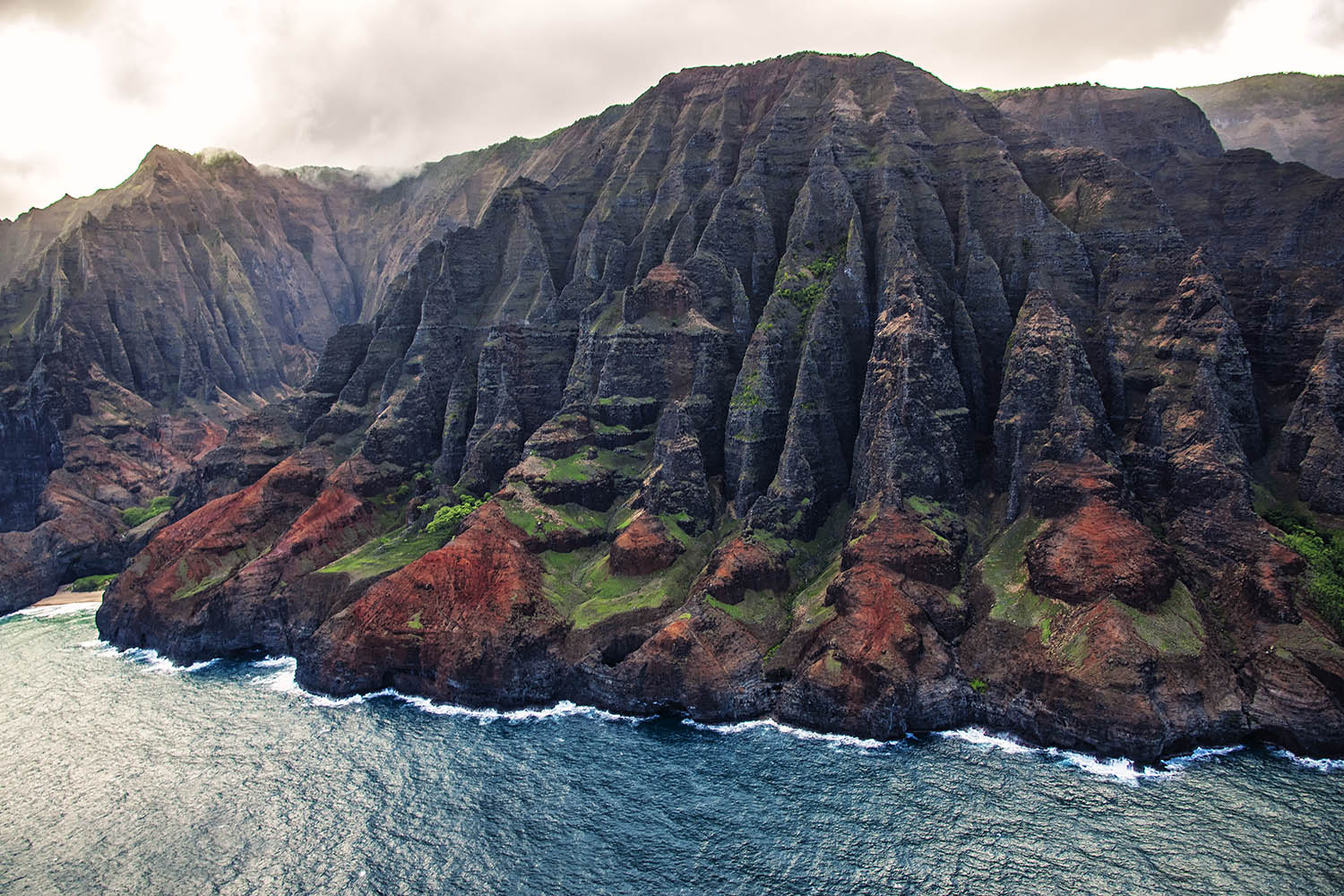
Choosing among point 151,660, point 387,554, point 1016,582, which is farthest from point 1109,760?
point 151,660

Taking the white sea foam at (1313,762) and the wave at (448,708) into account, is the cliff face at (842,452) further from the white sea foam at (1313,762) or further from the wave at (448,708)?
the wave at (448,708)

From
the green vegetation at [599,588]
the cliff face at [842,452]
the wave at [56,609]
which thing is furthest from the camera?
the wave at [56,609]

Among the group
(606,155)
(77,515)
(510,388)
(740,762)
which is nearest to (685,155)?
(606,155)

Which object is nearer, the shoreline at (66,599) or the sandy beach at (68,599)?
the shoreline at (66,599)

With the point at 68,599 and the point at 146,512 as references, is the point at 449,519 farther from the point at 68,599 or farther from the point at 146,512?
the point at 146,512

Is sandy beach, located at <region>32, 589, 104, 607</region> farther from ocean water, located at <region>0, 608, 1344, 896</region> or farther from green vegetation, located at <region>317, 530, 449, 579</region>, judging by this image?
ocean water, located at <region>0, 608, 1344, 896</region>

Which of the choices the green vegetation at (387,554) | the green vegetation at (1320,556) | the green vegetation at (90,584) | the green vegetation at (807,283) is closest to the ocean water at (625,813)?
the green vegetation at (1320,556)
